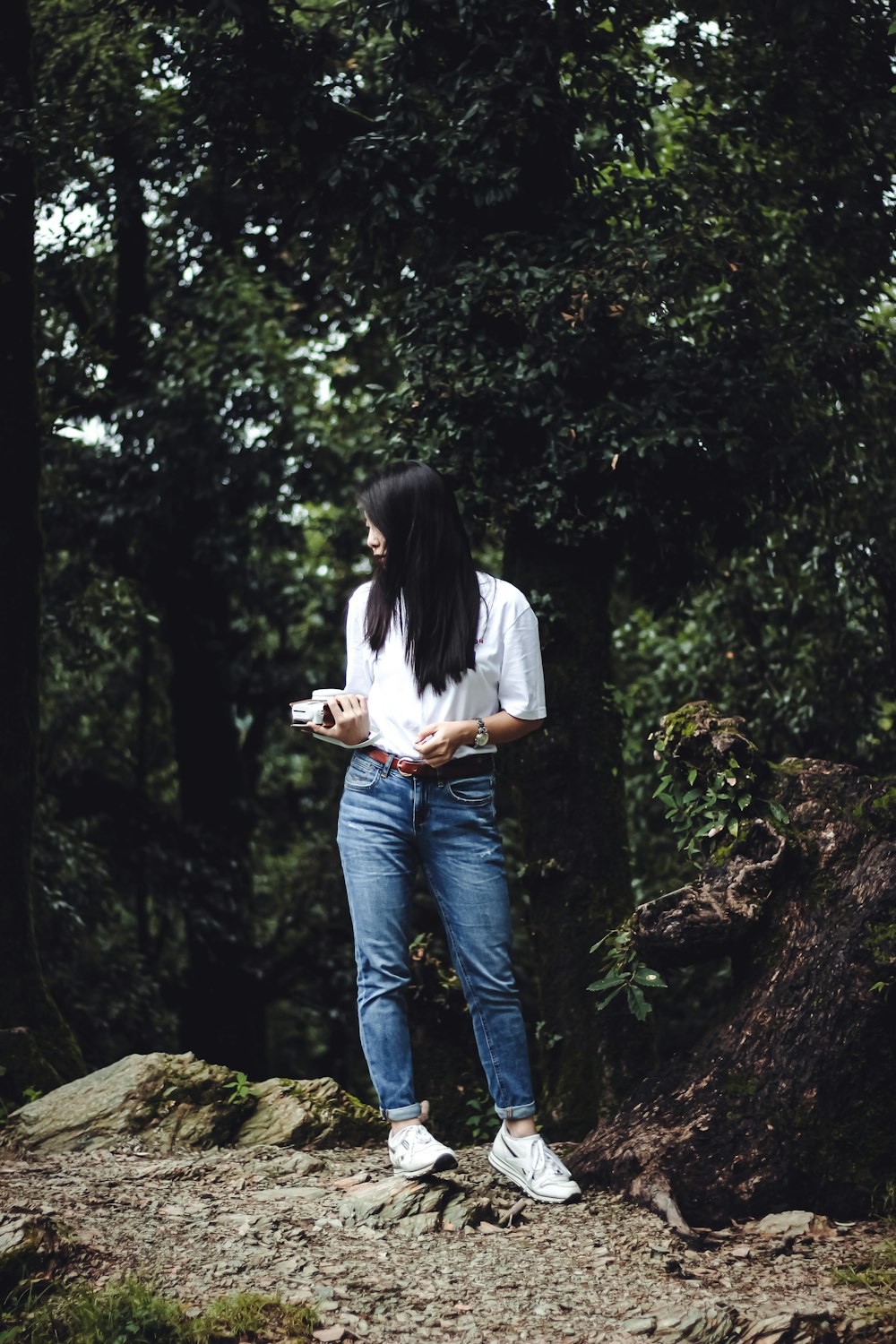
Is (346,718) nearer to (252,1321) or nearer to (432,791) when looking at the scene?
(432,791)

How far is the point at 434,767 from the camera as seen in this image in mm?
3893

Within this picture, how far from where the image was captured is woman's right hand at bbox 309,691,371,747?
3.85 meters

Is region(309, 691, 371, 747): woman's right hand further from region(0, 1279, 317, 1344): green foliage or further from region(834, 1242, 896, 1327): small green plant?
region(834, 1242, 896, 1327): small green plant

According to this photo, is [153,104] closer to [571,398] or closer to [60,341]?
[60,341]

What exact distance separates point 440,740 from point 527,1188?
4.90 ft

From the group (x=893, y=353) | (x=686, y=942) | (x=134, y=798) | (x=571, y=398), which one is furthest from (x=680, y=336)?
(x=134, y=798)

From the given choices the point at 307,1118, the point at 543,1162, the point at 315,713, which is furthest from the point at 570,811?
the point at 315,713

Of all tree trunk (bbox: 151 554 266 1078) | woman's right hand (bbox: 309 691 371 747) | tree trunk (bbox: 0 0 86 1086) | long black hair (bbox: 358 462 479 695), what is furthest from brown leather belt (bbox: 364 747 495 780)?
tree trunk (bbox: 151 554 266 1078)

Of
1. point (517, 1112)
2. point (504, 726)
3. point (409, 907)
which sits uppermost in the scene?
point (504, 726)

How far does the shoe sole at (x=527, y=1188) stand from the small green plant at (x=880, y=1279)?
868mm

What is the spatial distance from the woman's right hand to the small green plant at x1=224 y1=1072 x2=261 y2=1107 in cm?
198

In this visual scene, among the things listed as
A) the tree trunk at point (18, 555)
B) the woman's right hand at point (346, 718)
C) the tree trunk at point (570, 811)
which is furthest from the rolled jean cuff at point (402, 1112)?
the tree trunk at point (18, 555)

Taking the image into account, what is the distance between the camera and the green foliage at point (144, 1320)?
10.4 feet

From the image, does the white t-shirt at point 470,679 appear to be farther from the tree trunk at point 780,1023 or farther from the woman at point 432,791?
the tree trunk at point 780,1023
